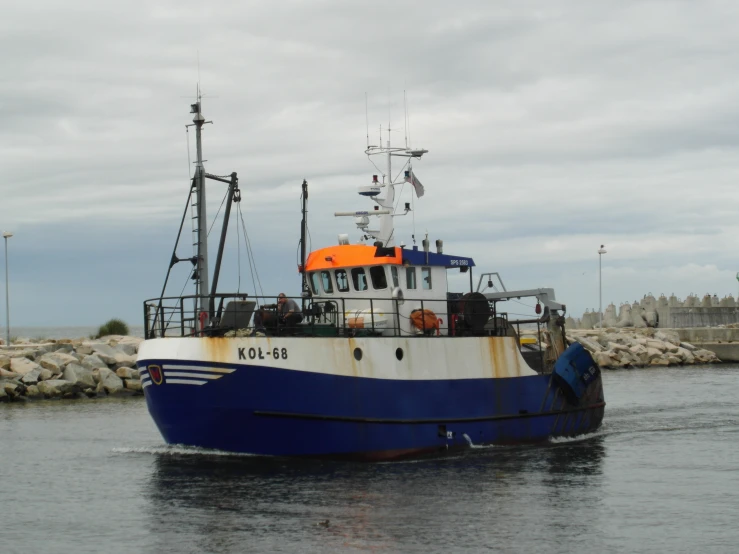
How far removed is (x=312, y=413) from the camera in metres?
17.9

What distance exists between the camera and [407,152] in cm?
2297

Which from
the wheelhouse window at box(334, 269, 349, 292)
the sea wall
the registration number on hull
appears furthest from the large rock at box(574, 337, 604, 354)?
the registration number on hull

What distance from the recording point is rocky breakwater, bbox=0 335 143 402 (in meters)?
32.8

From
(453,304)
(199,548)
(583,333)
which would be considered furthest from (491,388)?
(583,333)

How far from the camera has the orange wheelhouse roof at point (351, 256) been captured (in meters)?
20.8

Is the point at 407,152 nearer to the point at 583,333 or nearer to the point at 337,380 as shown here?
the point at 337,380

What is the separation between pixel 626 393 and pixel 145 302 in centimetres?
2157

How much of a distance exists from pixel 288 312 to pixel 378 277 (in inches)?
103

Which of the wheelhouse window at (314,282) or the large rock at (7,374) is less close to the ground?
the wheelhouse window at (314,282)

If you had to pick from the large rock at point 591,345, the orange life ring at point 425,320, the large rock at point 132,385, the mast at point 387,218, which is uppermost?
the mast at point 387,218

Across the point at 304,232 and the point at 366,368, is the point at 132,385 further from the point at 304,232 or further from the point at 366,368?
the point at 366,368

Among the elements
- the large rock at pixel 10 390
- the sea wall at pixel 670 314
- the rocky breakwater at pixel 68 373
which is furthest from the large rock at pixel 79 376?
the sea wall at pixel 670 314

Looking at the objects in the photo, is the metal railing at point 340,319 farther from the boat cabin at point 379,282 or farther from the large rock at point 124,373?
the large rock at point 124,373

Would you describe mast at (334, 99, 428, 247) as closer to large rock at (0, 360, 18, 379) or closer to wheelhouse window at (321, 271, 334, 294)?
wheelhouse window at (321, 271, 334, 294)
